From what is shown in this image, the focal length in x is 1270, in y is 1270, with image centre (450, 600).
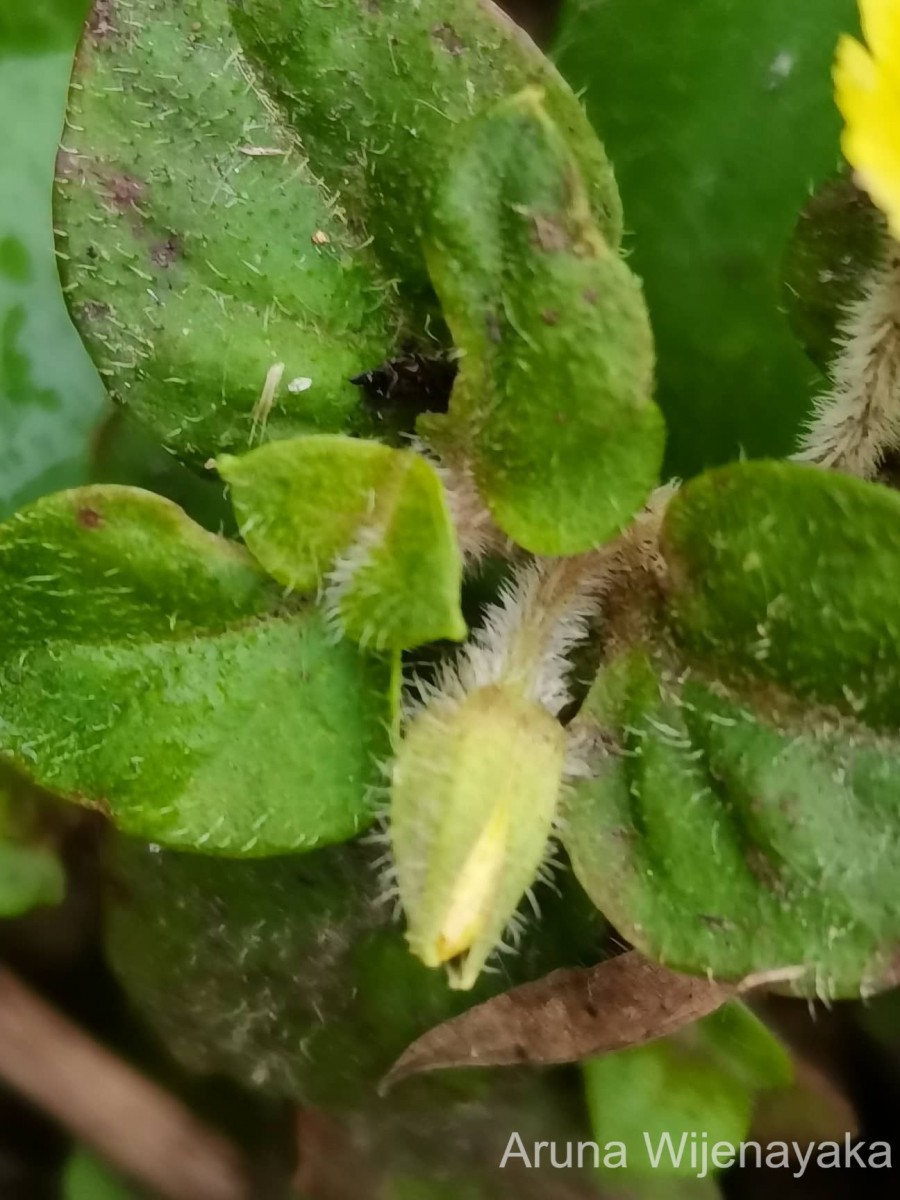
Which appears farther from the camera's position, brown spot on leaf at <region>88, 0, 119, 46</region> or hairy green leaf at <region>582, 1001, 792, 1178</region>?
hairy green leaf at <region>582, 1001, 792, 1178</region>

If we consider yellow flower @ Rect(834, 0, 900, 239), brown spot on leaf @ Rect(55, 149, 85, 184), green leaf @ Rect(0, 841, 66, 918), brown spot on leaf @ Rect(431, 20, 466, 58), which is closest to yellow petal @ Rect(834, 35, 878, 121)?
yellow flower @ Rect(834, 0, 900, 239)

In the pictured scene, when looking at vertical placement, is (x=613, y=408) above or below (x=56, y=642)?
above

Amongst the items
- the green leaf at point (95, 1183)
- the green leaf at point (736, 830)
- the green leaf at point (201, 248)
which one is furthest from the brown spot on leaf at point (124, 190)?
the green leaf at point (95, 1183)

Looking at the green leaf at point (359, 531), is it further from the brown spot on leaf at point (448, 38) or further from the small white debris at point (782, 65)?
the small white debris at point (782, 65)

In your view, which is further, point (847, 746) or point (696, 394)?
point (696, 394)

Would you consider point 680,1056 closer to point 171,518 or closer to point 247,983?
point 247,983

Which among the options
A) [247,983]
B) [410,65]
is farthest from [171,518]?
[247,983]

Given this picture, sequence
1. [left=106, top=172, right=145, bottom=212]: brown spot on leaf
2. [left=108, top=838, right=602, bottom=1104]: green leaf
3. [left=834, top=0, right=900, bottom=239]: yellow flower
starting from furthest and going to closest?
[left=108, top=838, right=602, bottom=1104]: green leaf < [left=106, top=172, right=145, bottom=212]: brown spot on leaf < [left=834, top=0, right=900, bottom=239]: yellow flower

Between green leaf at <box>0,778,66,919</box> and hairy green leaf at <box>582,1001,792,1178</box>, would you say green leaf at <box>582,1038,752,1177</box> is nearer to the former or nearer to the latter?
hairy green leaf at <box>582,1001,792,1178</box>
